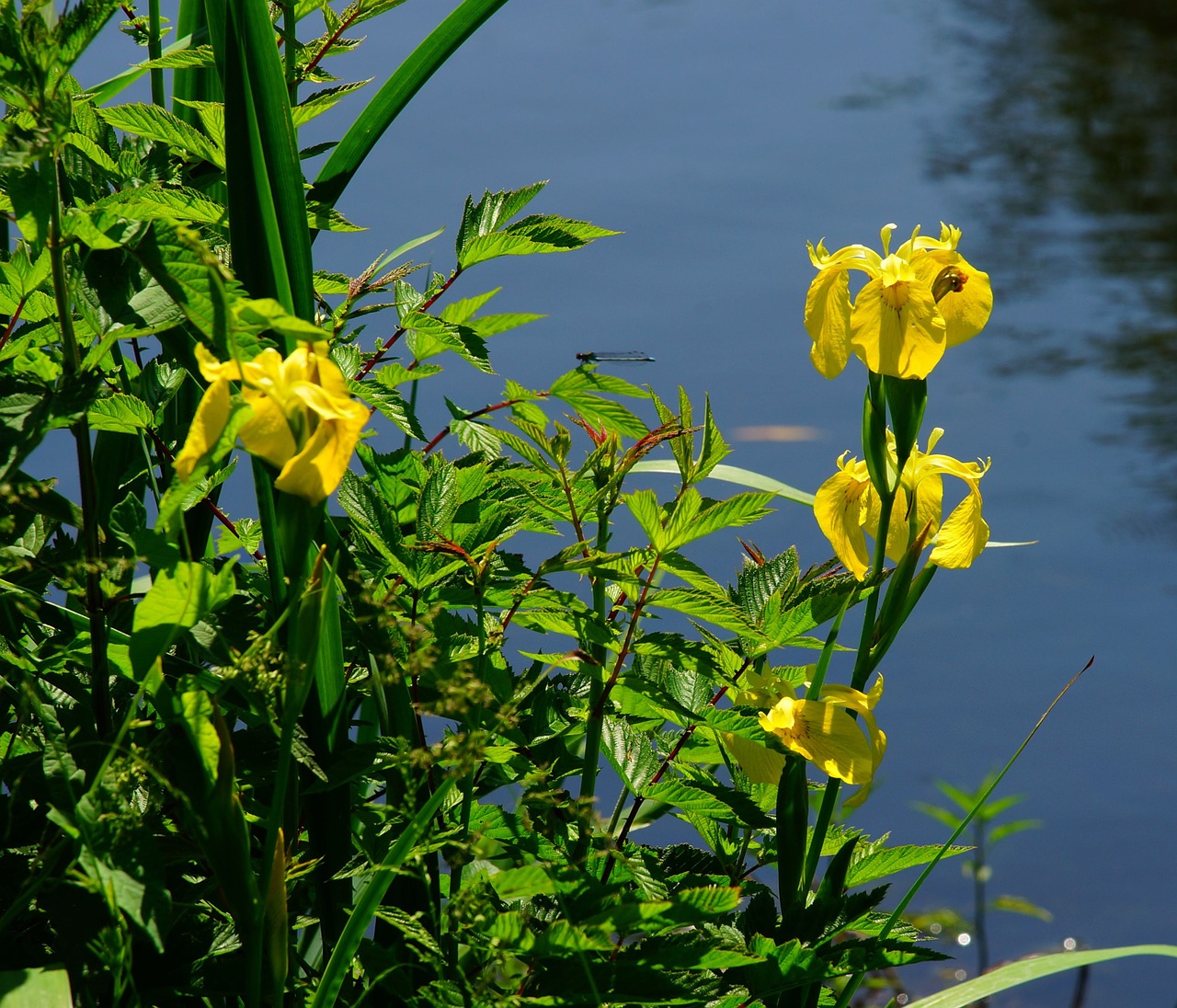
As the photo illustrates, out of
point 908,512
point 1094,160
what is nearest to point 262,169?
point 908,512

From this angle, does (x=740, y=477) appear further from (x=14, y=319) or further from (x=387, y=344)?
(x=14, y=319)

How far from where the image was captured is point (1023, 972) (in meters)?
0.70

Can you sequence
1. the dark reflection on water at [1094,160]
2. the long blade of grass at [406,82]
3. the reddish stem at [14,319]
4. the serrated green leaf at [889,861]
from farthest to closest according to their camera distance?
the dark reflection on water at [1094,160]
the long blade of grass at [406,82]
the serrated green leaf at [889,861]
the reddish stem at [14,319]

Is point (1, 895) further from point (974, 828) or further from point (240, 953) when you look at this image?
point (974, 828)

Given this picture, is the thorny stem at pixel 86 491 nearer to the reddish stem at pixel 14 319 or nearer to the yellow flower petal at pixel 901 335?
the reddish stem at pixel 14 319

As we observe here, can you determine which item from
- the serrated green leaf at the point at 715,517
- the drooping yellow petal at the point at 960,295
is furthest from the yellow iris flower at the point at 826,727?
the drooping yellow petal at the point at 960,295

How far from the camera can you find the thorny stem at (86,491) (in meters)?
0.49

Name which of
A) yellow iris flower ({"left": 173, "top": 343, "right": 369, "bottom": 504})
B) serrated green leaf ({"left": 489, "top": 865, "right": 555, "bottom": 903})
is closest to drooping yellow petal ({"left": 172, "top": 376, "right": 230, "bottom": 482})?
yellow iris flower ({"left": 173, "top": 343, "right": 369, "bottom": 504})

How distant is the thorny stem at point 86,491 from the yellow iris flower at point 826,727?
330 mm

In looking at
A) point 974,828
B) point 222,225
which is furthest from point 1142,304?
point 222,225

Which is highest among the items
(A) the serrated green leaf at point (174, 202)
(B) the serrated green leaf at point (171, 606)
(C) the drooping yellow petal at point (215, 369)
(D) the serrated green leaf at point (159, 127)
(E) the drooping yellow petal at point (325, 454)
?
(D) the serrated green leaf at point (159, 127)

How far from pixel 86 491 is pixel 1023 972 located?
0.59 meters

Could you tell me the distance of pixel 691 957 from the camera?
0.54 m

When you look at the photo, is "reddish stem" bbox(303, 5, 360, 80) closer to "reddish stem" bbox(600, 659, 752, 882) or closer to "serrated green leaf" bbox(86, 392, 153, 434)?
"serrated green leaf" bbox(86, 392, 153, 434)
